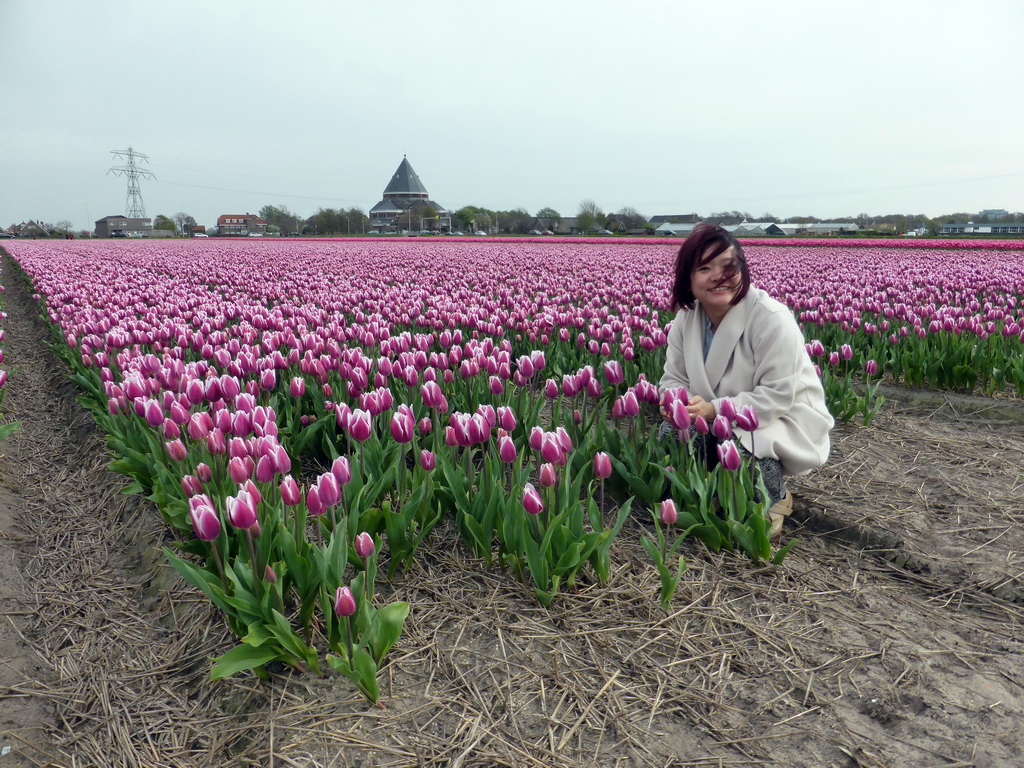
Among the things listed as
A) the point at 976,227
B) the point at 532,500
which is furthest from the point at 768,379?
the point at 976,227

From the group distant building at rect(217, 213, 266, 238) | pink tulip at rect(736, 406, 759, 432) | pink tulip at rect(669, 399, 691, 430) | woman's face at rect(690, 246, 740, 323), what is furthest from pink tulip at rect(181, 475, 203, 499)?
distant building at rect(217, 213, 266, 238)

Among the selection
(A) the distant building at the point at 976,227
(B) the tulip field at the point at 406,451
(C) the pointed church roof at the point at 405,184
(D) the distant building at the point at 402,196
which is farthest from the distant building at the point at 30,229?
(A) the distant building at the point at 976,227

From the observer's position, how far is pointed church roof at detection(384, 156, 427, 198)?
138 meters

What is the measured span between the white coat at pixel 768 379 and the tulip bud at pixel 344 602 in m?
1.96

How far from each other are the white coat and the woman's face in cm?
11

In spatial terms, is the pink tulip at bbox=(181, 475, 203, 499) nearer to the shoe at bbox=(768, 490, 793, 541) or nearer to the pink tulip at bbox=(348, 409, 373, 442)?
the pink tulip at bbox=(348, 409, 373, 442)

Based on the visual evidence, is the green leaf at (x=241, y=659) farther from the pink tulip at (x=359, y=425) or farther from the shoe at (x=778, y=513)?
the shoe at (x=778, y=513)

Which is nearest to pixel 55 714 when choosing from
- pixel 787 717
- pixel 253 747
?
pixel 253 747

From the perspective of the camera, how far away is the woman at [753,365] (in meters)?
3.22

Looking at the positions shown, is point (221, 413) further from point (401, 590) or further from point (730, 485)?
point (730, 485)

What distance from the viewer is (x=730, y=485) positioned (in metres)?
3.08

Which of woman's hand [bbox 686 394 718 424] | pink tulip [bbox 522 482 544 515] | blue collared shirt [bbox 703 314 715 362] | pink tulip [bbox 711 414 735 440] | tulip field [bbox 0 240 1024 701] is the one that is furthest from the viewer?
blue collared shirt [bbox 703 314 715 362]

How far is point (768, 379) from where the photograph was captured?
10.7 feet

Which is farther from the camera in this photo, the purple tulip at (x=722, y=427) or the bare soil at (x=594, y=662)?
the purple tulip at (x=722, y=427)
